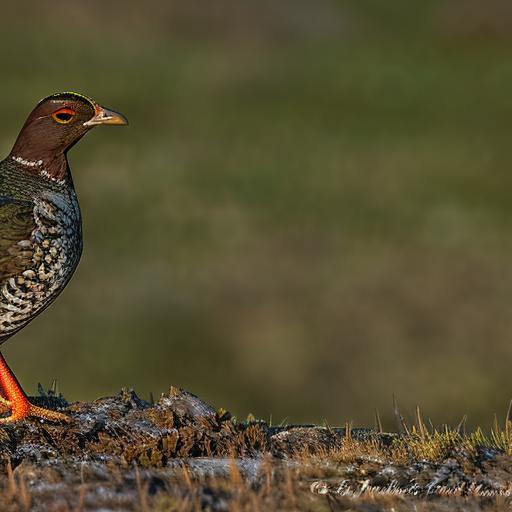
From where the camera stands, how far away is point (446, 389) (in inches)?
659

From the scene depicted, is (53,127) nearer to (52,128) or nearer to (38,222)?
(52,128)

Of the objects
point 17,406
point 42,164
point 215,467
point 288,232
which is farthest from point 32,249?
point 288,232

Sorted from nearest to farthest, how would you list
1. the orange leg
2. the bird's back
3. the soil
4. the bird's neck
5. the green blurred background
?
1. the soil
2. the bird's back
3. the orange leg
4. the bird's neck
5. the green blurred background

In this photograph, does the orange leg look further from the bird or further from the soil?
the soil

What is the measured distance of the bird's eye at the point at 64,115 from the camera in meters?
8.72

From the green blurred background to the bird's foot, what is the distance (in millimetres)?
8178

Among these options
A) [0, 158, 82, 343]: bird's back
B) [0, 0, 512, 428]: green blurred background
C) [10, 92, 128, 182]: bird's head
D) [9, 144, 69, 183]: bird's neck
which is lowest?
[0, 0, 512, 428]: green blurred background

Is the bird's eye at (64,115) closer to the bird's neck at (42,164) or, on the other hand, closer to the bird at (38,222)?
the bird at (38,222)

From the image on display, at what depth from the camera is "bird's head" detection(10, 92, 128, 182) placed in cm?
870

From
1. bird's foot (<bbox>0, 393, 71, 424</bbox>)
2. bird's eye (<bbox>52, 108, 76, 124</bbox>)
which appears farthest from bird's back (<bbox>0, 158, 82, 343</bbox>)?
bird's eye (<bbox>52, 108, 76, 124</bbox>)

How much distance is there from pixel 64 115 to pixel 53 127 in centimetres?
14

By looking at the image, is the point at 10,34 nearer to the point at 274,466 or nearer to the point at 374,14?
the point at 374,14

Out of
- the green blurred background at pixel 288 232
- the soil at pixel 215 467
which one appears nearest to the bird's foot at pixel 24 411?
the soil at pixel 215 467

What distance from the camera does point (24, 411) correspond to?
26.4ft
